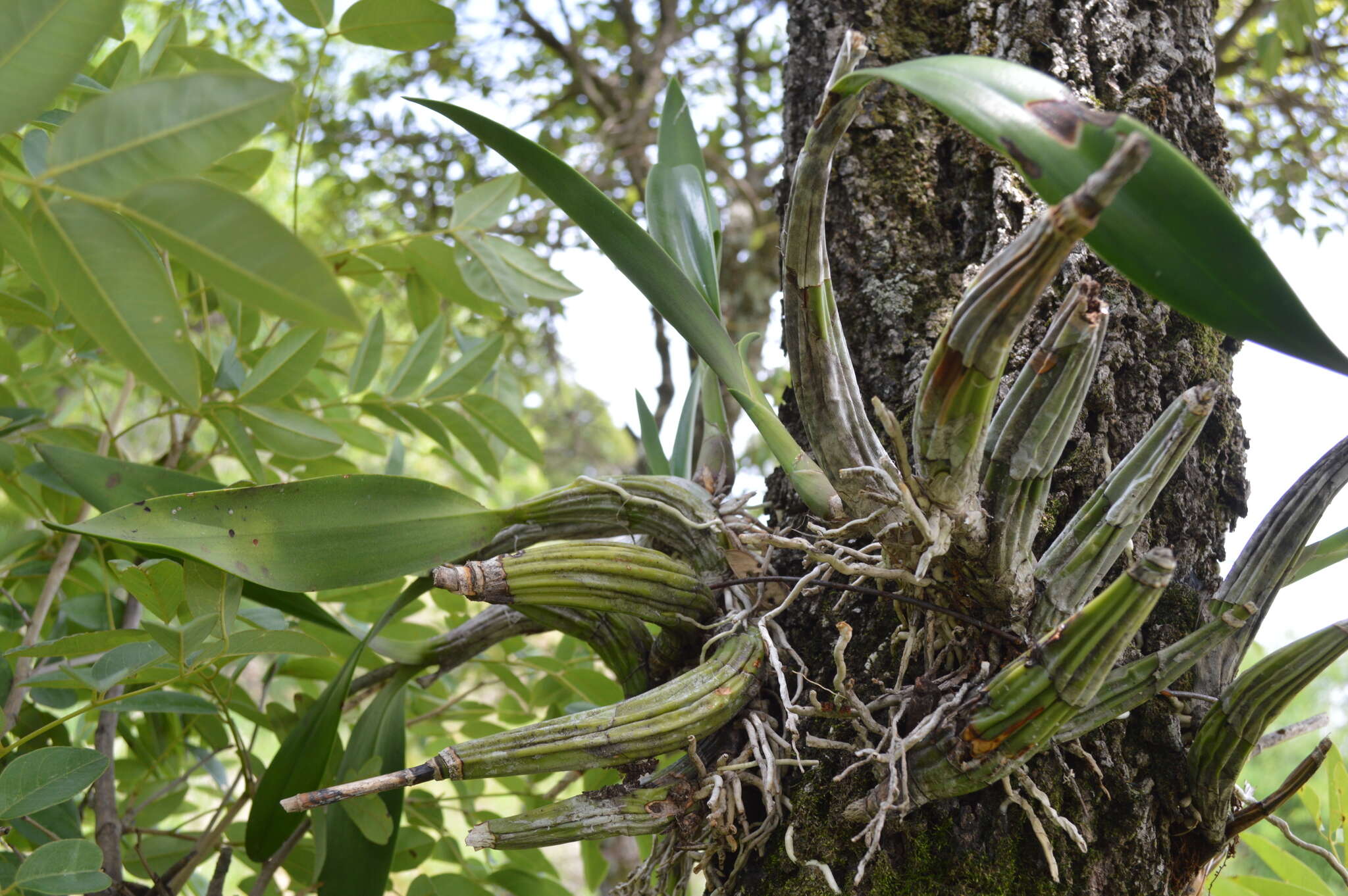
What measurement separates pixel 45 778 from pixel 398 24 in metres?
0.54

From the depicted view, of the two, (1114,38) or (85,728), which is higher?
(1114,38)

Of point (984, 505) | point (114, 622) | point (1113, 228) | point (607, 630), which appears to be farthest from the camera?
point (114, 622)

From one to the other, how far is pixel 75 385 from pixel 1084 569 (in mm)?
1034

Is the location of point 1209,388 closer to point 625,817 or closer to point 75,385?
point 625,817

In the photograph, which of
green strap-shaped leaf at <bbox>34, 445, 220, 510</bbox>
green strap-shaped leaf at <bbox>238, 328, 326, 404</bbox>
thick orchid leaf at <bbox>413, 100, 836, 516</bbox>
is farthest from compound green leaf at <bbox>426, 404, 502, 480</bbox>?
thick orchid leaf at <bbox>413, 100, 836, 516</bbox>

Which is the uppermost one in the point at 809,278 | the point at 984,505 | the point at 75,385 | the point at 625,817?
the point at 75,385

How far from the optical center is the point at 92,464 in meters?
0.57

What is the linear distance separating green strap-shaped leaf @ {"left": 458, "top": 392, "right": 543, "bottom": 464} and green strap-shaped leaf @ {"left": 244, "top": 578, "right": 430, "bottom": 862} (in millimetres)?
242

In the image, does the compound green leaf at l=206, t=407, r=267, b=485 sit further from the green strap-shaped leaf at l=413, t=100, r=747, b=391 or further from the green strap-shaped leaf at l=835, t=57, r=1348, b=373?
the green strap-shaped leaf at l=835, t=57, r=1348, b=373

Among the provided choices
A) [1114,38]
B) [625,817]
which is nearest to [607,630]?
[625,817]

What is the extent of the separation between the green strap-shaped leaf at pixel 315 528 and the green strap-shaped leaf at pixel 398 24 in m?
0.36

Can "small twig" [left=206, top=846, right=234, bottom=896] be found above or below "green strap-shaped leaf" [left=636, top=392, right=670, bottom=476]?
below

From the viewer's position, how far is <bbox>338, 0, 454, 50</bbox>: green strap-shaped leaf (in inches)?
25.9

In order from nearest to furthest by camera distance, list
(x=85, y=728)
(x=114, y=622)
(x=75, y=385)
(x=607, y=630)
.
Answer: (x=607, y=630) → (x=114, y=622) → (x=85, y=728) → (x=75, y=385)
